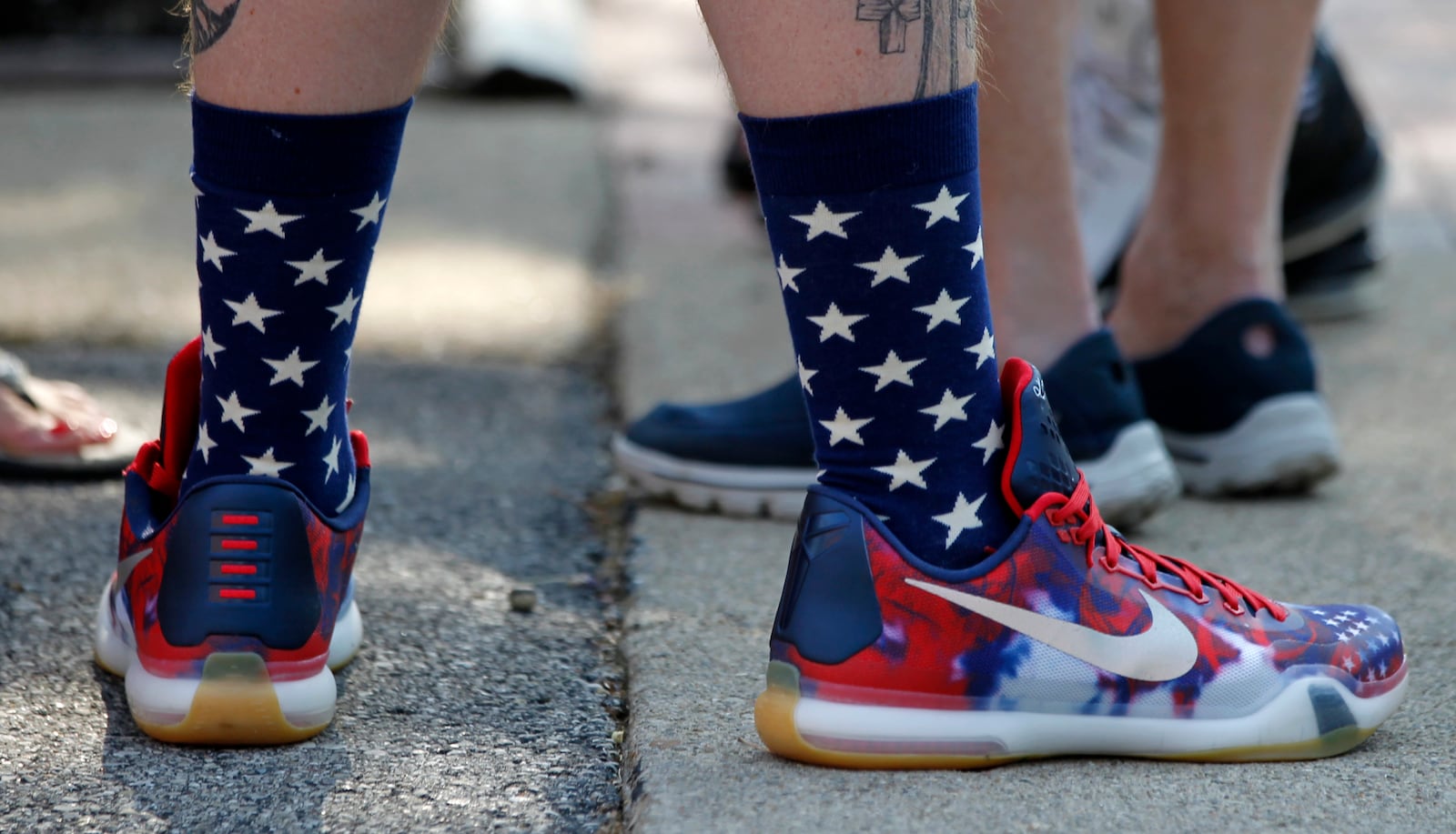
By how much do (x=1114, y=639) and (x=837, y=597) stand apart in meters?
0.20

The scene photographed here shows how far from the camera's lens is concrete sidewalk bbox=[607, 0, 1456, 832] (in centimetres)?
94

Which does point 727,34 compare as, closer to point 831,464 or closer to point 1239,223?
point 831,464

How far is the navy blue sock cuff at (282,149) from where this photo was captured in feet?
3.16

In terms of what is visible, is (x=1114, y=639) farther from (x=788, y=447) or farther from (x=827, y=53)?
(x=788, y=447)

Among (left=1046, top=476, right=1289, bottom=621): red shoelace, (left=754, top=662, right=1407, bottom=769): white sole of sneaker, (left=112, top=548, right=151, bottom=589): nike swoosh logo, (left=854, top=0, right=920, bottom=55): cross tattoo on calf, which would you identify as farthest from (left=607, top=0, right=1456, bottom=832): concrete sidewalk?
(left=854, top=0, right=920, bottom=55): cross tattoo on calf

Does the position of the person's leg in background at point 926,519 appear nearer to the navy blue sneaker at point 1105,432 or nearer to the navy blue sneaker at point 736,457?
the navy blue sneaker at point 1105,432

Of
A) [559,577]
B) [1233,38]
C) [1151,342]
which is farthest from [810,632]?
[1233,38]

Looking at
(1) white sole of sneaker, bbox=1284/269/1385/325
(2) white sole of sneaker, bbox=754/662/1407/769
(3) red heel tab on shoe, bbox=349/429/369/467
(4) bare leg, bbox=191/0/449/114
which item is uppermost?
(4) bare leg, bbox=191/0/449/114

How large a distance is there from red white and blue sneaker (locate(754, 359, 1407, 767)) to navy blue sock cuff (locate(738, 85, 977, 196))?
161 mm

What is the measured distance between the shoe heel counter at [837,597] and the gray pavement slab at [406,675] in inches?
7.0

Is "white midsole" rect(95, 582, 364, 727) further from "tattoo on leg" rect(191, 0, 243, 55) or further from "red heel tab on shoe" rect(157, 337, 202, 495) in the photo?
"tattoo on leg" rect(191, 0, 243, 55)

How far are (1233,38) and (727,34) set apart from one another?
0.92 m

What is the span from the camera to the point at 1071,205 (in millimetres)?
1476

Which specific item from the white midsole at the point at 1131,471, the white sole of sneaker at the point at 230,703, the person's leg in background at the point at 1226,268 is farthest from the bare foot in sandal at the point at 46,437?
the person's leg in background at the point at 1226,268
